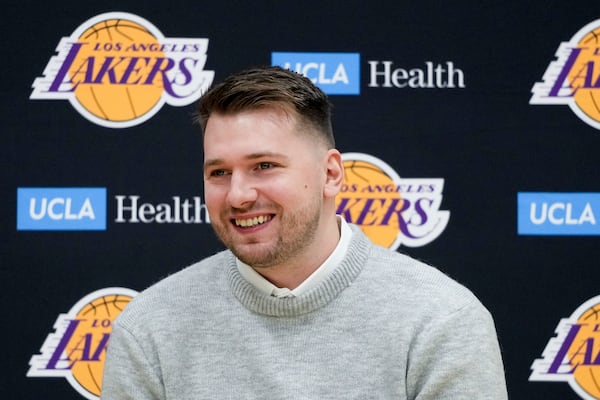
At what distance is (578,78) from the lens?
78.2 inches

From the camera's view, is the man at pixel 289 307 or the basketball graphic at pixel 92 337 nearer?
the man at pixel 289 307

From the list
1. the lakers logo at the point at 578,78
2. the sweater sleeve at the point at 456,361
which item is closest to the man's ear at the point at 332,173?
the sweater sleeve at the point at 456,361

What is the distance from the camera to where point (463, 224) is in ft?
6.43

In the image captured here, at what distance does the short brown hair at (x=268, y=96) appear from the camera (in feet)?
3.79

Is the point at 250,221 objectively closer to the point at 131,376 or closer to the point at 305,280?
the point at 305,280

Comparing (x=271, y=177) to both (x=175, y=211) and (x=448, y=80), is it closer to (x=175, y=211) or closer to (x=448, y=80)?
(x=175, y=211)

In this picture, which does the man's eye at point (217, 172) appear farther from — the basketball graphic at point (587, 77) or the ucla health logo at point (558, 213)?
the basketball graphic at point (587, 77)

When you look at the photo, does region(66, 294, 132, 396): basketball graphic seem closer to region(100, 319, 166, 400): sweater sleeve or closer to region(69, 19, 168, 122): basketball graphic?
region(69, 19, 168, 122): basketball graphic

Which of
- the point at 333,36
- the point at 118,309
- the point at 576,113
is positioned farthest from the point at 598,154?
the point at 118,309

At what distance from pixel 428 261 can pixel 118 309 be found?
2.72 feet

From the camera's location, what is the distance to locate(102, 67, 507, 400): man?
45.3 inches

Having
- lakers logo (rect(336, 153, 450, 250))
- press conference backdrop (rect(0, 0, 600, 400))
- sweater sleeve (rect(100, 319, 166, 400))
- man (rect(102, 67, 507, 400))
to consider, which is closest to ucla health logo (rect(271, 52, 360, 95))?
press conference backdrop (rect(0, 0, 600, 400))

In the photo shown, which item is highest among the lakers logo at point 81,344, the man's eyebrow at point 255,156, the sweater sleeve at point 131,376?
the man's eyebrow at point 255,156

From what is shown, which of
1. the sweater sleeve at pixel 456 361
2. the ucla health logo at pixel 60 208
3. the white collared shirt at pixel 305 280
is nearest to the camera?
the sweater sleeve at pixel 456 361
